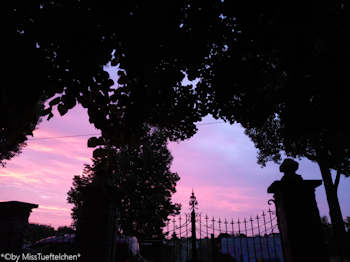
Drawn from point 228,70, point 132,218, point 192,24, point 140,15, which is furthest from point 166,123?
point 132,218

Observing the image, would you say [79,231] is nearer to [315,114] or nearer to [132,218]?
[315,114]

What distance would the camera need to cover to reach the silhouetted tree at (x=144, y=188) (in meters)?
19.9

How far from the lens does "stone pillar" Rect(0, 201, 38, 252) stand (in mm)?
5902

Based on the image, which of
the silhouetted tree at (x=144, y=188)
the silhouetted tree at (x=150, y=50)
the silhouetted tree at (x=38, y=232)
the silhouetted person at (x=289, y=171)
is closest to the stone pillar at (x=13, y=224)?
the silhouetted tree at (x=150, y=50)

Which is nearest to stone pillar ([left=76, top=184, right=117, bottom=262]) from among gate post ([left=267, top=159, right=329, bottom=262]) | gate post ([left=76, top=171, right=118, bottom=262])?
gate post ([left=76, top=171, right=118, bottom=262])

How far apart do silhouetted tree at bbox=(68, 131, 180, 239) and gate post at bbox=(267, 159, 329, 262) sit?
1492 cm

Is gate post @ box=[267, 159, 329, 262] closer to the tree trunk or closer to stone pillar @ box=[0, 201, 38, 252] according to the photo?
stone pillar @ box=[0, 201, 38, 252]

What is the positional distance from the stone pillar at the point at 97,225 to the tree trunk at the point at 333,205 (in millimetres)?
10438

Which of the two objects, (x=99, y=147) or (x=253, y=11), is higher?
(x=253, y=11)

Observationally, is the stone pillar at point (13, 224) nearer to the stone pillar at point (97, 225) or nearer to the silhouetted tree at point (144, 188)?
the stone pillar at point (97, 225)

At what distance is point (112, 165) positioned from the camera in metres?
3.13

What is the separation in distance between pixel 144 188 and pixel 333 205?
1490 cm

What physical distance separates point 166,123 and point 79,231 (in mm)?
3429

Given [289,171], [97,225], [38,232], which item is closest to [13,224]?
[97,225]
